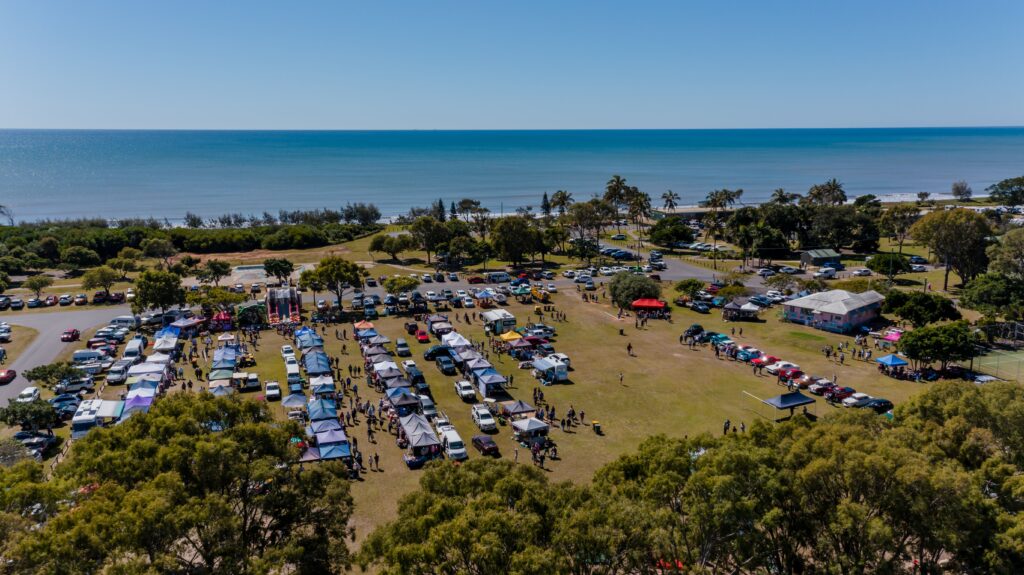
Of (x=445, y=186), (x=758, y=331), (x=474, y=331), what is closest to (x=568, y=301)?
(x=474, y=331)

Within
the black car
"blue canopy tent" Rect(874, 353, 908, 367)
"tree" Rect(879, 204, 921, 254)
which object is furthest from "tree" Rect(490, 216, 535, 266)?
"tree" Rect(879, 204, 921, 254)

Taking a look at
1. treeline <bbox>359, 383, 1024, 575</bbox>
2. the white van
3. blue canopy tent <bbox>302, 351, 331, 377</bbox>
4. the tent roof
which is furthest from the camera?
blue canopy tent <bbox>302, 351, 331, 377</bbox>

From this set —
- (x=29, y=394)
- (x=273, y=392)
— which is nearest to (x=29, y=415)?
(x=29, y=394)

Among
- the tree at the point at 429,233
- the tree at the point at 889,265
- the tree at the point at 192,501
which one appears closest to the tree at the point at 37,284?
the tree at the point at 429,233

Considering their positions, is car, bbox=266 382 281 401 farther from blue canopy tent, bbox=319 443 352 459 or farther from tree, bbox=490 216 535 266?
tree, bbox=490 216 535 266

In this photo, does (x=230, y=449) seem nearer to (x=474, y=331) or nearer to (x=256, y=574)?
(x=256, y=574)
